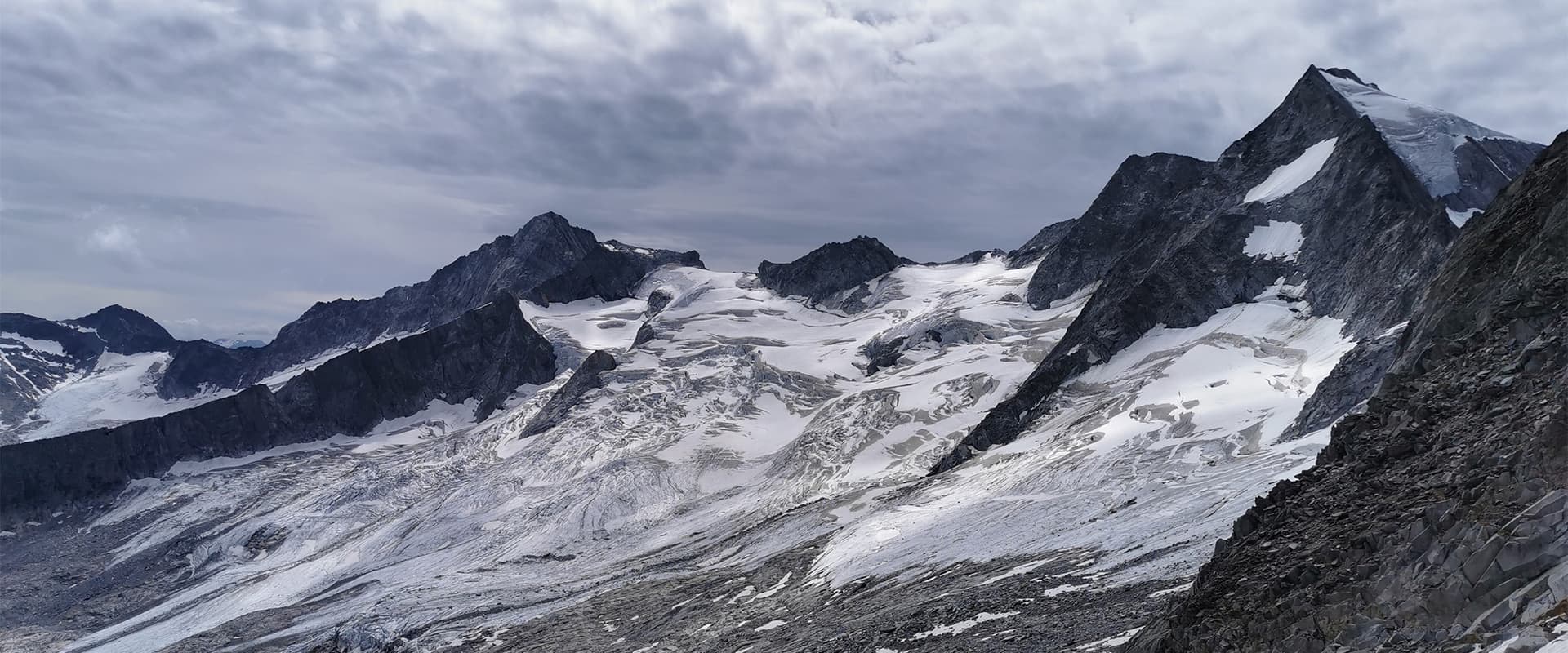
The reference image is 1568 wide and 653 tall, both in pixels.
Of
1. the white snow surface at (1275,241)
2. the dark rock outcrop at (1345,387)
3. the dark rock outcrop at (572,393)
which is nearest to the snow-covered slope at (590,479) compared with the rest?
the dark rock outcrop at (572,393)

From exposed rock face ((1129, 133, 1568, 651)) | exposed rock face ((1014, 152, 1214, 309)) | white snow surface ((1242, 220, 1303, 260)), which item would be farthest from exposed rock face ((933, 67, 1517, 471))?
exposed rock face ((1129, 133, 1568, 651))

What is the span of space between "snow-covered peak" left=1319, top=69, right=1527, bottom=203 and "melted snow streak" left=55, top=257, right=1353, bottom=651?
1556 inches

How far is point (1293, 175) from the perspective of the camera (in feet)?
431

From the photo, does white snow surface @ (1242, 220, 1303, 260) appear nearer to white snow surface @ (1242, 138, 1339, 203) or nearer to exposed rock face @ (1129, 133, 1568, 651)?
white snow surface @ (1242, 138, 1339, 203)

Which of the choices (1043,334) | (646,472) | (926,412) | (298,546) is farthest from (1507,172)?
(298,546)

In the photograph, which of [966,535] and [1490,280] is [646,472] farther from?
[1490,280]

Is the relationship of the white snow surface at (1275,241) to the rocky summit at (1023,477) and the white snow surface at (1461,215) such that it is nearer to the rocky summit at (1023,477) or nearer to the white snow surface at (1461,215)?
the rocky summit at (1023,477)

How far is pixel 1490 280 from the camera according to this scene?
121 ft

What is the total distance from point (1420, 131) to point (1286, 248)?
45079mm

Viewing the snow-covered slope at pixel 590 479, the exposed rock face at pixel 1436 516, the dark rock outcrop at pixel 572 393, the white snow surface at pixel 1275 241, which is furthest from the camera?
the dark rock outcrop at pixel 572 393

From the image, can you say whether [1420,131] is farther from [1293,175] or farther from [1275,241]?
[1275,241]

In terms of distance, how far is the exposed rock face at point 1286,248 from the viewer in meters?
95.9

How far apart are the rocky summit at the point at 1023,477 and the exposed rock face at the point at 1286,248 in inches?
19.5

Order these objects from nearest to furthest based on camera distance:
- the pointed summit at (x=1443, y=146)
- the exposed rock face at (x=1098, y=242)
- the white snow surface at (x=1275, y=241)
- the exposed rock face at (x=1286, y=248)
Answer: the exposed rock face at (x=1286, y=248) < the white snow surface at (x=1275, y=241) < the pointed summit at (x=1443, y=146) < the exposed rock face at (x=1098, y=242)
